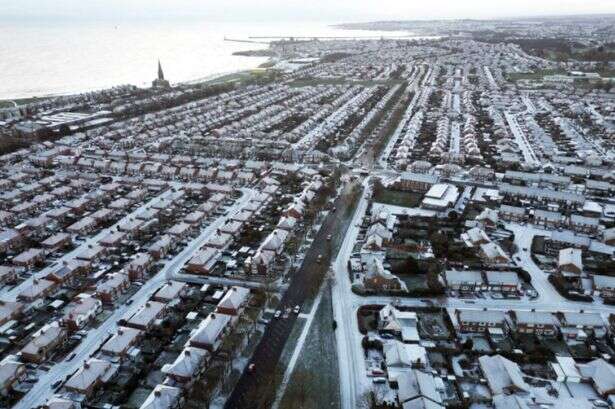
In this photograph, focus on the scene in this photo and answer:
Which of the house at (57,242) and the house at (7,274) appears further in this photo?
the house at (57,242)

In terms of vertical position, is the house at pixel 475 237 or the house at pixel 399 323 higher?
the house at pixel 475 237

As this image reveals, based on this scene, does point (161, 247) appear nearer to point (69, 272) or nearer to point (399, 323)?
point (69, 272)

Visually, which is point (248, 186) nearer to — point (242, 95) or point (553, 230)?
point (553, 230)

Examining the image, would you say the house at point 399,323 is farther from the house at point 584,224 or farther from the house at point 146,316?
the house at point 584,224

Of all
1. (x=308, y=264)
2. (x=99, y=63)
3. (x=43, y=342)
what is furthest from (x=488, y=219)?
(x=99, y=63)

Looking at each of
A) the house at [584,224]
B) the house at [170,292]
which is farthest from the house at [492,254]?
the house at [170,292]

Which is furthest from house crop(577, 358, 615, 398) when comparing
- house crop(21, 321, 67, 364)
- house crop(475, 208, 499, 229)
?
house crop(21, 321, 67, 364)

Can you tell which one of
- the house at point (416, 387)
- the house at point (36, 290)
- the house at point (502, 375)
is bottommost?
the house at point (502, 375)
